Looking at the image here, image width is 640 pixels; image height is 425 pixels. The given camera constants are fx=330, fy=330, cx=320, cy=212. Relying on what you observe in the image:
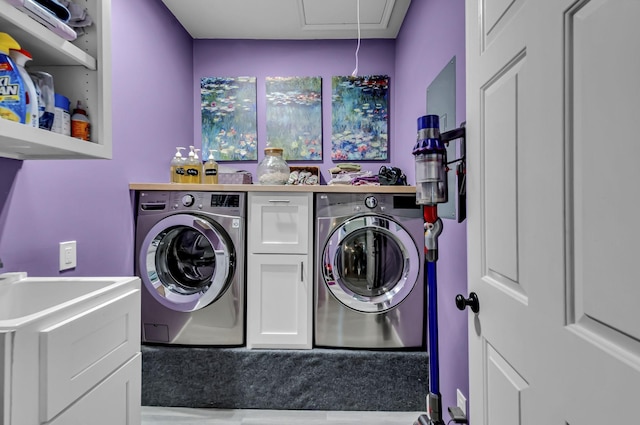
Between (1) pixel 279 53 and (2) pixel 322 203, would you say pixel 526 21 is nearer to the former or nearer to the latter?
(2) pixel 322 203

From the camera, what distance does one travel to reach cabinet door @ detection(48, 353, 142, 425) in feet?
2.84

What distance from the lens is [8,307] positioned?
1.15 metres

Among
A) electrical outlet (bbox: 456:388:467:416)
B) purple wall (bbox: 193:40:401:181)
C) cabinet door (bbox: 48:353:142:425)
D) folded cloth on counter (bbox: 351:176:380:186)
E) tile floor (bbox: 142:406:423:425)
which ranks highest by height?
purple wall (bbox: 193:40:401:181)

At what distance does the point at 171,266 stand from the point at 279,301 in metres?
0.74

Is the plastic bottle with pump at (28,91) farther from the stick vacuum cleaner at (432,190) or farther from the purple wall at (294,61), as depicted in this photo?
the purple wall at (294,61)

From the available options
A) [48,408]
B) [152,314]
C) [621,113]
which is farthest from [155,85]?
[621,113]

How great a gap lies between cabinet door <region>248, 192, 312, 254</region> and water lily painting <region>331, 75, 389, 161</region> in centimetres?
101

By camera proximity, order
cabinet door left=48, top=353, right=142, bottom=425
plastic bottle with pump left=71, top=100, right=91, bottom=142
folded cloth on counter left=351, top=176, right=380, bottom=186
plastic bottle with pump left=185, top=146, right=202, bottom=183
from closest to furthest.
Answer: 1. cabinet door left=48, top=353, right=142, bottom=425
2. plastic bottle with pump left=71, top=100, right=91, bottom=142
3. folded cloth on counter left=351, top=176, right=380, bottom=186
4. plastic bottle with pump left=185, top=146, right=202, bottom=183

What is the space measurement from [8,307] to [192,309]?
3.06ft

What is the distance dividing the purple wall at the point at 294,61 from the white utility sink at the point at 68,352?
6.68 ft


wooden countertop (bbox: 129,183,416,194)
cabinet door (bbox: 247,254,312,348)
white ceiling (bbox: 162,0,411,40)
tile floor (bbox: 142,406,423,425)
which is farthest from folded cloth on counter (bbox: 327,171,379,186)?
tile floor (bbox: 142,406,423,425)

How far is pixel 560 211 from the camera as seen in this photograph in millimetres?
559

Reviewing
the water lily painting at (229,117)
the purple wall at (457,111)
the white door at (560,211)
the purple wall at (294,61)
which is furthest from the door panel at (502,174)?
the water lily painting at (229,117)

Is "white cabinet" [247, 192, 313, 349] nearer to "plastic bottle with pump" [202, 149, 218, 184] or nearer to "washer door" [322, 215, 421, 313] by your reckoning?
"washer door" [322, 215, 421, 313]
